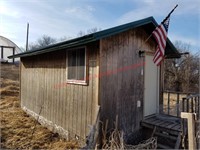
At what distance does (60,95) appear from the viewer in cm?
598

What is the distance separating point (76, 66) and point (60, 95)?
1.41m

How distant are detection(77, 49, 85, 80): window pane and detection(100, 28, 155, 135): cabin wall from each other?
67cm

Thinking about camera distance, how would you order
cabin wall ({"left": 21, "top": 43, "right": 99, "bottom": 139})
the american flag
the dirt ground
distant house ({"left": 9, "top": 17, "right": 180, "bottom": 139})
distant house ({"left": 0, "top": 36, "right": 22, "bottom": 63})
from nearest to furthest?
distant house ({"left": 9, "top": 17, "right": 180, "bottom": 139})
cabin wall ({"left": 21, "top": 43, "right": 99, "bottom": 139})
the american flag
the dirt ground
distant house ({"left": 0, "top": 36, "right": 22, "bottom": 63})

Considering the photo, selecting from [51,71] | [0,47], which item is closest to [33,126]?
[51,71]

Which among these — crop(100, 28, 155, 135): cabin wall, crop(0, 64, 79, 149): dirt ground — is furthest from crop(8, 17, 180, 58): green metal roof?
crop(0, 64, 79, 149): dirt ground

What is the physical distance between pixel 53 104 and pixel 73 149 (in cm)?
213

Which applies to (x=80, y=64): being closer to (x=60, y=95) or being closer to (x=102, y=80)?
(x=102, y=80)

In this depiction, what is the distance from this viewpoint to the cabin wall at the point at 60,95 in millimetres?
4695

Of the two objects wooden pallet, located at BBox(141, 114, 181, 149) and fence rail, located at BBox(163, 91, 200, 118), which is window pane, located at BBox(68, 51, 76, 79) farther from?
fence rail, located at BBox(163, 91, 200, 118)

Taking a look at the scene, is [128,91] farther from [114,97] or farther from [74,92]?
[74,92]

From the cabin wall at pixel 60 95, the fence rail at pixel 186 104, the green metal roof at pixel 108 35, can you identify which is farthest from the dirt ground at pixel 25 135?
the fence rail at pixel 186 104

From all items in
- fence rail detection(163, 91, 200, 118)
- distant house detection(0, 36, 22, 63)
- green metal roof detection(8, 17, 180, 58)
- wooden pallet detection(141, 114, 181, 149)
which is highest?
distant house detection(0, 36, 22, 63)

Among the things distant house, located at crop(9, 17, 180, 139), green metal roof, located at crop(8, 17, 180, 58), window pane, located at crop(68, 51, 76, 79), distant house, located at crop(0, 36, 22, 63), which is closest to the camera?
green metal roof, located at crop(8, 17, 180, 58)

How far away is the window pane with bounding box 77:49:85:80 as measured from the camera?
4.90m
